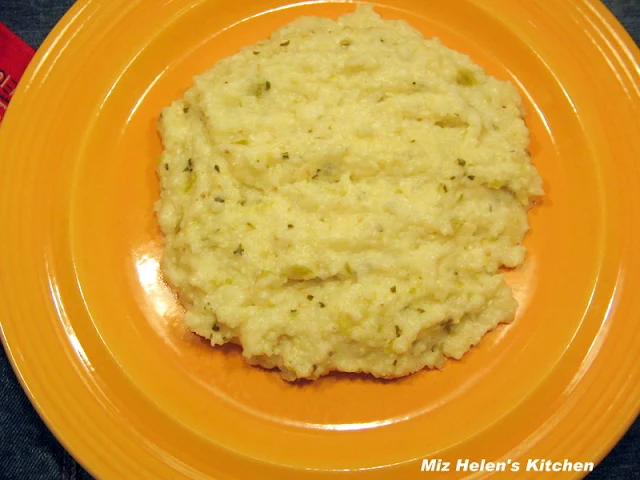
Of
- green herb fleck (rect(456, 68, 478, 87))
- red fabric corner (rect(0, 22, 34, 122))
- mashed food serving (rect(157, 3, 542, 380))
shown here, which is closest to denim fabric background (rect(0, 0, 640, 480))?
mashed food serving (rect(157, 3, 542, 380))

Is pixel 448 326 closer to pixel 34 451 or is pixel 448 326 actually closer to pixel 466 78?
pixel 466 78

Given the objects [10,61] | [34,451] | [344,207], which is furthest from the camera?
[10,61]

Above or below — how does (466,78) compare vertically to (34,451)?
above

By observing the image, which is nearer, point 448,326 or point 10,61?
point 448,326

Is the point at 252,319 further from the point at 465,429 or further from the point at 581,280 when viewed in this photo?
the point at 581,280

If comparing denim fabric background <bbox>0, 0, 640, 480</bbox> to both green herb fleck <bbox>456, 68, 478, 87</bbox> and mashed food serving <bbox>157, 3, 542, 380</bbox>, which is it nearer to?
mashed food serving <bbox>157, 3, 542, 380</bbox>

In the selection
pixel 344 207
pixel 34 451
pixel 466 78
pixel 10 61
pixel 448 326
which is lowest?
pixel 34 451

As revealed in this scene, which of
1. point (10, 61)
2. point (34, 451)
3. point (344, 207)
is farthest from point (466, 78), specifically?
point (34, 451)

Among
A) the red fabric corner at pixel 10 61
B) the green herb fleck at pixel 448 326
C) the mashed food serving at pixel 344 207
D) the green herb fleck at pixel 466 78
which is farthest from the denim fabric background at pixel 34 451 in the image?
the green herb fleck at pixel 466 78
